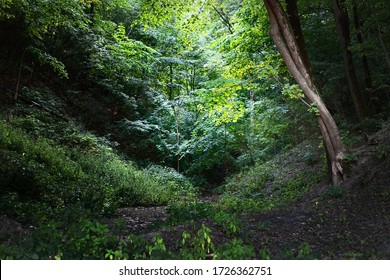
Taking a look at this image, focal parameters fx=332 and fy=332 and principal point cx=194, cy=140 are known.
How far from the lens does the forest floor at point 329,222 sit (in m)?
4.63

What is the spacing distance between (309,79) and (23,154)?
7535 mm

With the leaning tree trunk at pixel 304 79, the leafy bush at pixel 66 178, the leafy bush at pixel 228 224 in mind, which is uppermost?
the leaning tree trunk at pixel 304 79

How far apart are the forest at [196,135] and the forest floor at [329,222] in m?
0.04

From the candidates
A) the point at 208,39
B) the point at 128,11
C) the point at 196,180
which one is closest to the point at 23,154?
the point at 196,180

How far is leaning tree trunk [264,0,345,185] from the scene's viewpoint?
26.9 ft

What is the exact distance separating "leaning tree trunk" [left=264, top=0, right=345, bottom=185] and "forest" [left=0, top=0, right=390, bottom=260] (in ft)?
0.11

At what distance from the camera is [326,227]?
5879 mm

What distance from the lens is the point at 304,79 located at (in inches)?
326

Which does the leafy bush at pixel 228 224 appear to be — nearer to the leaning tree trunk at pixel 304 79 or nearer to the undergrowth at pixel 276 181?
the undergrowth at pixel 276 181

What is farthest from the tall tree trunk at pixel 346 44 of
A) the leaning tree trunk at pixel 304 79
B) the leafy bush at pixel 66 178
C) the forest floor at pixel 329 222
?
the leafy bush at pixel 66 178

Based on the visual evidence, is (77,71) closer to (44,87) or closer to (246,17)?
(44,87)

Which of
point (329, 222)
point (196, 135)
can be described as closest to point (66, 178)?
point (329, 222)

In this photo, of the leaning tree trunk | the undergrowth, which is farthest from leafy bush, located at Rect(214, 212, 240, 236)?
the leaning tree trunk

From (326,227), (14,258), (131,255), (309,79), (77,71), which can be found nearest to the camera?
(14,258)
